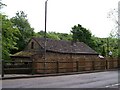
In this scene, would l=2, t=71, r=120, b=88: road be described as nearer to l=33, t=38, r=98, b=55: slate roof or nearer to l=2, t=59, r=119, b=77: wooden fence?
l=2, t=59, r=119, b=77: wooden fence

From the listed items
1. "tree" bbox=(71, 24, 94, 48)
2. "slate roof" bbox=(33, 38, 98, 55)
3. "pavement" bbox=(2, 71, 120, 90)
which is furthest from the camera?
"tree" bbox=(71, 24, 94, 48)

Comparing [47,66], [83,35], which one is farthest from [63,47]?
[47,66]

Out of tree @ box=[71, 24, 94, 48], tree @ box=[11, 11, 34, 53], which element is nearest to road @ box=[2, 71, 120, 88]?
tree @ box=[11, 11, 34, 53]

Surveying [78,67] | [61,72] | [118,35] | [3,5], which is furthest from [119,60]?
[3,5]

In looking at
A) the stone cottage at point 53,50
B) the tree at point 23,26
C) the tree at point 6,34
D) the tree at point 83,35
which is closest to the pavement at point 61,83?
the tree at point 6,34

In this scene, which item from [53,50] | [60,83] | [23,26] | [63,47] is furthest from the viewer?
[23,26]

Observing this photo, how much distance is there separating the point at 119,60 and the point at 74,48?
22495mm

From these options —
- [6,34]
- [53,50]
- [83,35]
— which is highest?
[83,35]

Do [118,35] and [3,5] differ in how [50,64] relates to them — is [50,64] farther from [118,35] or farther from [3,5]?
[118,35]

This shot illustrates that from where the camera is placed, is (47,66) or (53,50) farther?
(53,50)

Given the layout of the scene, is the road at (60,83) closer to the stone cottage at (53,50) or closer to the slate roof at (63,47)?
the stone cottage at (53,50)

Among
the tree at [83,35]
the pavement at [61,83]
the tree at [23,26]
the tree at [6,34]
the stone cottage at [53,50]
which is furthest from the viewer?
the tree at [83,35]

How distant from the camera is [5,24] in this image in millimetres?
34844

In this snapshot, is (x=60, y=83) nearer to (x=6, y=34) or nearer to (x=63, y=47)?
(x=6, y=34)
